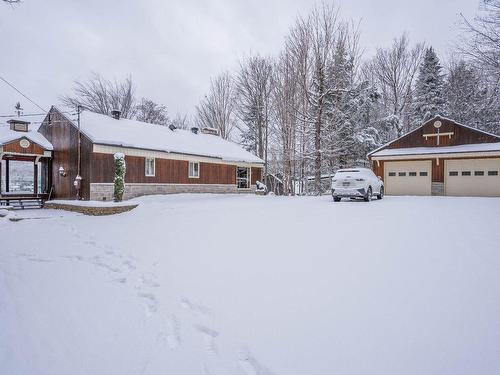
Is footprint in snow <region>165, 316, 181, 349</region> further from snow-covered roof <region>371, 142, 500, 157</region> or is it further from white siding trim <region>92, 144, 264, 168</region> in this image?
snow-covered roof <region>371, 142, 500, 157</region>

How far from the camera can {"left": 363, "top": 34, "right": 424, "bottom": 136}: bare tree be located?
3066 centimetres

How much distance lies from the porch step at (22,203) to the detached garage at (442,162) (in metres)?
21.3

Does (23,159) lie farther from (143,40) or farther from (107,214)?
(143,40)

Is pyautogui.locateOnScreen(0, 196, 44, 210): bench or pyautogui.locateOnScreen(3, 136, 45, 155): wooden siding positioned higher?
pyautogui.locateOnScreen(3, 136, 45, 155): wooden siding

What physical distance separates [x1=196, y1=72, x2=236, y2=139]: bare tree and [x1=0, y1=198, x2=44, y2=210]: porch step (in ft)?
68.2

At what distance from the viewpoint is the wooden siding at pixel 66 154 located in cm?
1647

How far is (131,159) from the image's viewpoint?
17453mm

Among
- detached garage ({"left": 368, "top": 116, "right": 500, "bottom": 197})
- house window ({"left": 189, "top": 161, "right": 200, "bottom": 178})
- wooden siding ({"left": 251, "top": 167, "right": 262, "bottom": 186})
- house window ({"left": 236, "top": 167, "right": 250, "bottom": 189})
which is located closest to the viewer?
detached garage ({"left": 368, "top": 116, "right": 500, "bottom": 197})

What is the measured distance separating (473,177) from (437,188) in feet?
6.48

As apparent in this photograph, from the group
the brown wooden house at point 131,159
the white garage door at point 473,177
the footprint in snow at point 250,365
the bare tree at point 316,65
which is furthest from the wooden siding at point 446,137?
the footprint in snow at point 250,365

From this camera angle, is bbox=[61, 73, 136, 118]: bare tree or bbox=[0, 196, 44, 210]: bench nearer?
bbox=[0, 196, 44, 210]: bench

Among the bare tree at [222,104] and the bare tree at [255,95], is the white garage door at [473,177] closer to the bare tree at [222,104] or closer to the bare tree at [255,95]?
Result: the bare tree at [255,95]

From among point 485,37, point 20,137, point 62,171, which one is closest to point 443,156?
point 485,37

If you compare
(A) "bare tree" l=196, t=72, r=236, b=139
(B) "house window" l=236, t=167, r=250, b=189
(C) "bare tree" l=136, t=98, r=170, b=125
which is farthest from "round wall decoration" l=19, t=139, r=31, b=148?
(A) "bare tree" l=196, t=72, r=236, b=139
